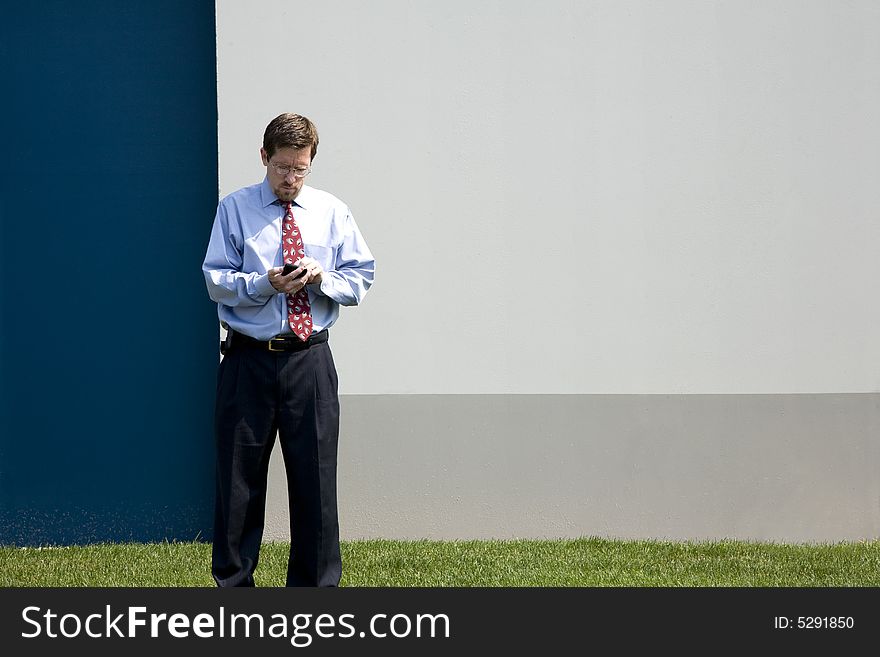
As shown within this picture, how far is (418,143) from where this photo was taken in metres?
4.97

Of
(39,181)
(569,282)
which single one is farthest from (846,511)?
(39,181)

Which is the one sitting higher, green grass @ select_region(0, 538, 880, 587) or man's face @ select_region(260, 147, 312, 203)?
man's face @ select_region(260, 147, 312, 203)

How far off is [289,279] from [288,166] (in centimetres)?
43

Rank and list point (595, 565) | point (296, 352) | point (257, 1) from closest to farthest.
→ 1. point (296, 352)
2. point (595, 565)
3. point (257, 1)

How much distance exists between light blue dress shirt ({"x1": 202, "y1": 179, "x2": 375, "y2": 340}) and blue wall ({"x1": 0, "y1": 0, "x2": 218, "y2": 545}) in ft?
5.11

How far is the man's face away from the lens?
11.5 feet

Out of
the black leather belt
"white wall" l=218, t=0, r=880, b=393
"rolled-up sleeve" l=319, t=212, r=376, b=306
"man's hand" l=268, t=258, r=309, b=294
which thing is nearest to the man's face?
"rolled-up sleeve" l=319, t=212, r=376, b=306

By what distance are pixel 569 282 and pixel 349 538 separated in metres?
1.66

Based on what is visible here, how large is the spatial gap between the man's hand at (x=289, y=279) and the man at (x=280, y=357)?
4cm

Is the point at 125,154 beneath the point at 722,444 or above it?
above

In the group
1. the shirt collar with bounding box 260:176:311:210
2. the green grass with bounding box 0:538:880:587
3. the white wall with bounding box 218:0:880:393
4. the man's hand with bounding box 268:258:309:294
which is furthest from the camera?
the white wall with bounding box 218:0:880:393

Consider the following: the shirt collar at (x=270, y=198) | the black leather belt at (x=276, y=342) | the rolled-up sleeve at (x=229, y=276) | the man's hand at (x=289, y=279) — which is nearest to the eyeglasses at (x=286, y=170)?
the shirt collar at (x=270, y=198)

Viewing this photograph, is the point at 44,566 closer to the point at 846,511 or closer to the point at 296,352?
the point at 296,352

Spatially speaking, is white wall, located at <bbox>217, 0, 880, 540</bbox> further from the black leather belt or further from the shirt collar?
the black leather belt
